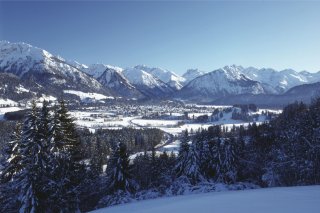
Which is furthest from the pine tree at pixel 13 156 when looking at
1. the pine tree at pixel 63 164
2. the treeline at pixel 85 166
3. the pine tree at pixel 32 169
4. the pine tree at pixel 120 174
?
the pine tree at pixel 120 174

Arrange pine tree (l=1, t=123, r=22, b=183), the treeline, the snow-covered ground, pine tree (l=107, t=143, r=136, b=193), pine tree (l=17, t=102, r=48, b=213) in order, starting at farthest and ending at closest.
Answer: pine tree (l=107, t=143, r=136, b=193), pine tree (l=1, t=123, r=22, b=183), the treeline, pine tree (l=17, t=102, r=48, b=213), the snow-covered ground

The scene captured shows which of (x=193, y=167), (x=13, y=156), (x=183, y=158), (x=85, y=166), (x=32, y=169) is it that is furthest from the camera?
(x=183, y=158)

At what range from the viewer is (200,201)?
40.4 feet

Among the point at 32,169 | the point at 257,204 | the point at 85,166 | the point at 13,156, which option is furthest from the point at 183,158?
the point at 257,204

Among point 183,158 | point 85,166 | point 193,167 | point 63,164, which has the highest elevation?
point 63,164

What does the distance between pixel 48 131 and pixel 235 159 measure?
84.2 feet

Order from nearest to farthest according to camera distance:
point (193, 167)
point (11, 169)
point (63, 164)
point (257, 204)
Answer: point (257, 204) → point (63, 164) → point (11, 169) → point (193, 167)

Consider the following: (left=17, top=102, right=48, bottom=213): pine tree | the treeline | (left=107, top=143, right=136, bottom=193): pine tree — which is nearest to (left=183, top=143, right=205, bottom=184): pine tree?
the treeline

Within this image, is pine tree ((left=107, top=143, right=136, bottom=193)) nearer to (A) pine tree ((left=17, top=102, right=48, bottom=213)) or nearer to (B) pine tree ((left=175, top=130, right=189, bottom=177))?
(B) pine tree ((left=175, top=130, right=189, bottom=177))

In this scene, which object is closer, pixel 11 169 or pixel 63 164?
pixel 63 164

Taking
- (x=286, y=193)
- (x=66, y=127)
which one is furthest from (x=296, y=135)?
(x=66, y=127)

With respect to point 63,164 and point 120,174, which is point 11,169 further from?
point 120,174

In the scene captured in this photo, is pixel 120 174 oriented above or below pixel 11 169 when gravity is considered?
below

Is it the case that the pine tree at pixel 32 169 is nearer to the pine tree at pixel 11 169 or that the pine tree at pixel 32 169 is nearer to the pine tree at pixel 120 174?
the pine tree at pixel 11 169
